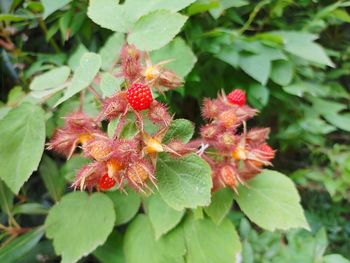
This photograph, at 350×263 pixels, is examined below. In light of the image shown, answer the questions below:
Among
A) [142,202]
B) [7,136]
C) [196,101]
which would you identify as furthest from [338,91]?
[7,136]

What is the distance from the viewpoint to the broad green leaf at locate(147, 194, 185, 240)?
83 cm

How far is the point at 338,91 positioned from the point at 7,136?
0.92 metres

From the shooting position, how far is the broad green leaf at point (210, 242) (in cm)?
85

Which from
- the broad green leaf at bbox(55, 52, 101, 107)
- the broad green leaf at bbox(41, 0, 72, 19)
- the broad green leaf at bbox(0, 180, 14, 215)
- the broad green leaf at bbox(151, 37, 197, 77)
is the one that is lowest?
the broad green leaf at bbox(0, 180, 14, 215)

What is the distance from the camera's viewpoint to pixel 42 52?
47.9 inches

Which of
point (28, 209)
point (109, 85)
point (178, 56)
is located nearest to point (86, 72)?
point (109, 85)

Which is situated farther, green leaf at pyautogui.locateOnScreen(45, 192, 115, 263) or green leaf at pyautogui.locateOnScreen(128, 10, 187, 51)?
green leaf at pyautogui.locateOnScreen(45, 192, 115, 263)

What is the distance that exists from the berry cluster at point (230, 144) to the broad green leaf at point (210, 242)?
0.43 ft

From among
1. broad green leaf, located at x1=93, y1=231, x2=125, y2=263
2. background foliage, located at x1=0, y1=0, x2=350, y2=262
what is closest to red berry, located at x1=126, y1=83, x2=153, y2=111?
background foliage, located at x1=0, y1=0, x2=350, y2=262

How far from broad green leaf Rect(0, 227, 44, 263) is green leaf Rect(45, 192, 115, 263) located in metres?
0.11

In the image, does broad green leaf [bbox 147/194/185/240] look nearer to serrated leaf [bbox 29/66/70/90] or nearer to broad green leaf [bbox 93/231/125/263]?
broad green leaf [bbox 93/231/125/263]

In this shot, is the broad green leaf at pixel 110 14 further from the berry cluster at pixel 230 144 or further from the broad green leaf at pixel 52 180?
the broad green leaf at pixel 52 180

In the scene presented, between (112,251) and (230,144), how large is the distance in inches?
17.5

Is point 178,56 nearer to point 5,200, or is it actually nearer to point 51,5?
point 51,5
